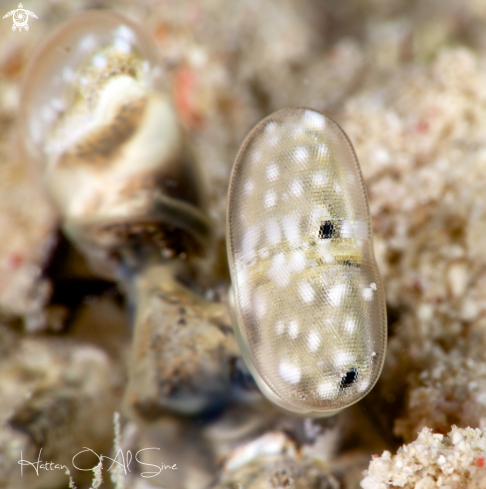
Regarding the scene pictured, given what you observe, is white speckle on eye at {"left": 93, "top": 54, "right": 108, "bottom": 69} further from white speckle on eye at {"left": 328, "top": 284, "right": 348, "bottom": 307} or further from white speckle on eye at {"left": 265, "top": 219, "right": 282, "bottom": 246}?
white speckle on eye at {"left": 328, "top": 284, "right": 348, "bottom": 307}

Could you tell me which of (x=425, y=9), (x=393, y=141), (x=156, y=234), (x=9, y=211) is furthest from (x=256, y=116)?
(x=425, y=9)

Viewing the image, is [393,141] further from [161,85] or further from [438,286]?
[161,85]

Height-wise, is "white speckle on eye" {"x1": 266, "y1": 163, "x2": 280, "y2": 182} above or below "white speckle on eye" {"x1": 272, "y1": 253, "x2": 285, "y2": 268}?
above

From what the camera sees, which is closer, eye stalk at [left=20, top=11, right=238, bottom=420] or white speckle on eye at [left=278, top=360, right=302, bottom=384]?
white speckle on eye at [left=278, top=360, right=302, bottom=384]

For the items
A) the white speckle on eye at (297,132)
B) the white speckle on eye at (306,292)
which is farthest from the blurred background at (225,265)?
the white speckle on eye at (297,132)

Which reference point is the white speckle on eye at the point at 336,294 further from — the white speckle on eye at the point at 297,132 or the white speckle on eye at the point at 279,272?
the white speckle on eye at the point at 297,132

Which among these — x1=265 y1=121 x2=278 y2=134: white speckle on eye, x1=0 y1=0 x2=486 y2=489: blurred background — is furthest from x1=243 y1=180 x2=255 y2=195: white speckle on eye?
x1=0 y1=0 x2=486 y2=489: blurred background
